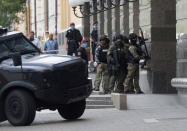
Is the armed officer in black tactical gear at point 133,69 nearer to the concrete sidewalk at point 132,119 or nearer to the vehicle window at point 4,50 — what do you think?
the concrete sidewalk at point 132,119

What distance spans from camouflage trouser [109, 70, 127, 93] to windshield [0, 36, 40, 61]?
17.0 ft

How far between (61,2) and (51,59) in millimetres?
30739

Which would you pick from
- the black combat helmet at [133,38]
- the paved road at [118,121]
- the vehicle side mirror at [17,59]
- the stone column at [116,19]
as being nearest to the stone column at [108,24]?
the stone column at [116,19]

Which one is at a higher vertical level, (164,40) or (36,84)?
(164,40)

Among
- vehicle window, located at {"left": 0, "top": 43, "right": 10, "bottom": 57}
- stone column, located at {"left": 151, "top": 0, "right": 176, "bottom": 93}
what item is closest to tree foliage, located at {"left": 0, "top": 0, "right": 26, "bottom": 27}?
stone column, located at {"left": 151, "top": 0, "right": 176, "bottom": 93}

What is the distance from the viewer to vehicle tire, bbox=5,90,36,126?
16.2m

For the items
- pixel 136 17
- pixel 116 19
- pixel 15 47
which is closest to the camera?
pixel 15 47

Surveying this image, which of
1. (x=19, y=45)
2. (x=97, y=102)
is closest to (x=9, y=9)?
(x=97, y=102)

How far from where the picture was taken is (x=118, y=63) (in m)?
22.6

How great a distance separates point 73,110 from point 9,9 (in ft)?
117

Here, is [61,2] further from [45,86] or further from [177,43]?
[45,86]

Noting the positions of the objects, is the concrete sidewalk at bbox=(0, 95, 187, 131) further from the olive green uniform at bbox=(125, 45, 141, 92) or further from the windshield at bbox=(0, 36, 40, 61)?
the windshield at bbox=(0, 36, 40, 61)

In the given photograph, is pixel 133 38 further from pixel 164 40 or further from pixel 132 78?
pixel 132 78

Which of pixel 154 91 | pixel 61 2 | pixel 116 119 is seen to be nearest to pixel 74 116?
pixel 116 119
